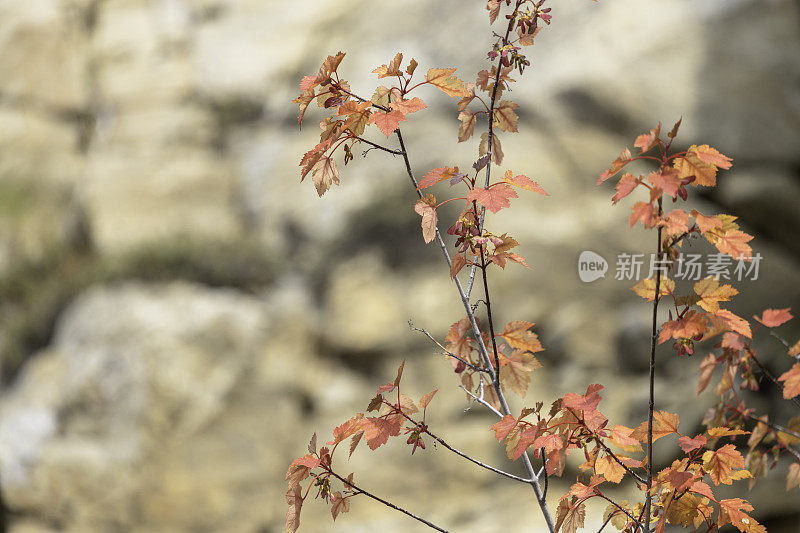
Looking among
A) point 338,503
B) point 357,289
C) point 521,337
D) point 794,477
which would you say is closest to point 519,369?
point 521,337

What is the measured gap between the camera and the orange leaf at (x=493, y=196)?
101 centimetres

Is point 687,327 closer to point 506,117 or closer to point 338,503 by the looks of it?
point 506,117

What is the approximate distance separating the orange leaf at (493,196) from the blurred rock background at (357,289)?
1.74 m

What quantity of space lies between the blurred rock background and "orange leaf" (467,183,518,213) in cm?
174

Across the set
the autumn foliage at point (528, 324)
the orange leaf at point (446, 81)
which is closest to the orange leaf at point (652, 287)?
the autumn foliage at point (528, 324)

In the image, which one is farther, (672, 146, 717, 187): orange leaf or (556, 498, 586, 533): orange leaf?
(556, 498, 586, 533): orange leaf

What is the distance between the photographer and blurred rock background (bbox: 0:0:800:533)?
275cm

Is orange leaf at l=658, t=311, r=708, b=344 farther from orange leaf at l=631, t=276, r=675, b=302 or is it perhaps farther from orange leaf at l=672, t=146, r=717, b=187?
orange leaf at l=672, t=146, r=717, b=187

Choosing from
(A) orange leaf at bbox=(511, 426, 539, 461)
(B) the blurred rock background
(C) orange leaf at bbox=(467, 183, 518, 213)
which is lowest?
(A) orange leaf at bbox=(511, 426, 539, 461)

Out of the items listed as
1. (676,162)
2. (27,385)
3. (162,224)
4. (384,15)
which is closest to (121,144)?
(162,224)

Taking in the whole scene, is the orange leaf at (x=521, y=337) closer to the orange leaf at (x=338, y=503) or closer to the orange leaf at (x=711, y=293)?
the orange leaf at (x=711, y=293)

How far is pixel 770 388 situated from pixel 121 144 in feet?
11.5

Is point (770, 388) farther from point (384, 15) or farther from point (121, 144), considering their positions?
point (121, 144)

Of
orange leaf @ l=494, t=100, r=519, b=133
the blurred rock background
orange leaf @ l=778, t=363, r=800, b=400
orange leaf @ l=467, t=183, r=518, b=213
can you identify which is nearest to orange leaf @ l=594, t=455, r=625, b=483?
orange leaf @ l=778, t=363, r=800, b=400
